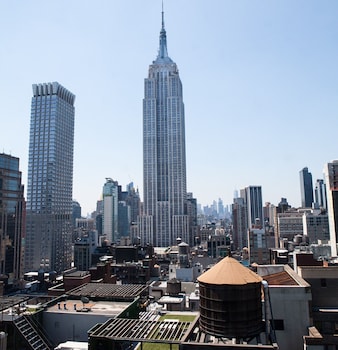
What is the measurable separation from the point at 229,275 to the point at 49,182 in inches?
6551

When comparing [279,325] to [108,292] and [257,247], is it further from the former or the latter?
[257,247]

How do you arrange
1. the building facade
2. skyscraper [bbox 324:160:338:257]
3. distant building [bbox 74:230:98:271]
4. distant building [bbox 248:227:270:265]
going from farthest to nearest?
1. distant building [bbox 74:230:98:271]
2. distant building [bbox 248:227:270:265]
3. the building facade
4. skyscraper [bbox 324:160:338:257]

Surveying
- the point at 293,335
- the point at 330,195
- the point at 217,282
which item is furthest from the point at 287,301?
the point at 330,195

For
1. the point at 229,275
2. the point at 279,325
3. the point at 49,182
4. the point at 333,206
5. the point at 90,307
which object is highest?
the point at 49,182

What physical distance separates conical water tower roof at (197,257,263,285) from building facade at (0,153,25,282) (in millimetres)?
107373

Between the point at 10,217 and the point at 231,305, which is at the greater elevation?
the point at 10,217

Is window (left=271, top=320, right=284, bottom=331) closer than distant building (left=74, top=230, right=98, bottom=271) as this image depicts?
Yes

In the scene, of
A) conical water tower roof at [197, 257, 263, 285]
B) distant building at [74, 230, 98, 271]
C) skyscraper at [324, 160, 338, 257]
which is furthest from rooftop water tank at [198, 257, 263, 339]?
distant building at [74, 230, 98, 271]

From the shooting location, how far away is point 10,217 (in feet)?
407

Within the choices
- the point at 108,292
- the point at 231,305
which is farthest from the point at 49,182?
the point at 231,305

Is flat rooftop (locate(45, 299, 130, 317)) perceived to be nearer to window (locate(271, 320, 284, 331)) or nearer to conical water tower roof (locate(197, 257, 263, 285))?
conical water tower roof (locate(197, 257, 263, 285))

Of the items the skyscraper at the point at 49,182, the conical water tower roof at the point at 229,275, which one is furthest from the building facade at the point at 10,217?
the conical water tower roof at the point at 229,275

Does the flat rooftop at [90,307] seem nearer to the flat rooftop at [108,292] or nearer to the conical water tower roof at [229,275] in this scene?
the flat rooftop at [108,292]

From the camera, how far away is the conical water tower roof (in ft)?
96.6
